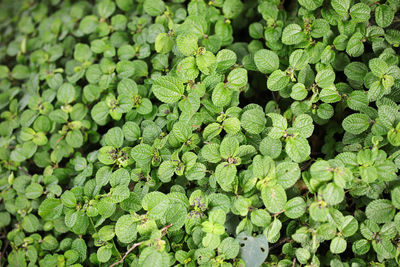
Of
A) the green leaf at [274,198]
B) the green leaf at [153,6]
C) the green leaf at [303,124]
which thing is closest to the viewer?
the green leaf at [274,198]

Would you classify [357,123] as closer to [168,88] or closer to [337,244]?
[337,244]

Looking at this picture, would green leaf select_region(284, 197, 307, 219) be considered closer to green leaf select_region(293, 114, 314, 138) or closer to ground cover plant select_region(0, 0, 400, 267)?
ground cover plant select_region(0, 0, 400, 267)

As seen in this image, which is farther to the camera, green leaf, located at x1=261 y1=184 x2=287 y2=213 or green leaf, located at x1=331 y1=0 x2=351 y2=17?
green leaf, located at x1=331 y1=0 x2=351 y2=17

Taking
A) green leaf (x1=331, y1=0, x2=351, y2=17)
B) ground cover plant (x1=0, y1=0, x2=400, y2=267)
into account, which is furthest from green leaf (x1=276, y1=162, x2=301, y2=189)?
green leaf (x1=331, y1=0, x2=351, y2=17)

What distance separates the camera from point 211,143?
133 cm

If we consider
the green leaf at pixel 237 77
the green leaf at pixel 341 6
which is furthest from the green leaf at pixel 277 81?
the green leaf at pixel 341 6

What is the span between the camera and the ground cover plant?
1209mm

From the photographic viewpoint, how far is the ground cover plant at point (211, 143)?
1209 millimetres

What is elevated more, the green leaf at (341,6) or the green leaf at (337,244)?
the green leaf at (341,6)

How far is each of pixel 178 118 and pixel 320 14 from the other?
89 cm

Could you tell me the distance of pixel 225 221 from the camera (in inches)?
51.5

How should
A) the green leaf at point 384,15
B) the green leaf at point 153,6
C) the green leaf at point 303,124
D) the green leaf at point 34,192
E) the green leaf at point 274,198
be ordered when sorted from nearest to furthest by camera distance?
1. the green leaf at point 274,198
2. the green leaf at point 303,124
3. the green leaf at point 384,15
4. the green leaf at point 34,192
5. the green leaf at point 153,6

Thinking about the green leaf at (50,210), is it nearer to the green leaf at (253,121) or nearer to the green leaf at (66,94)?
the green leaf at (66,94)

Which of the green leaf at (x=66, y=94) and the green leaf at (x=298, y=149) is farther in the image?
the green leaf at (x=66, y=94)
